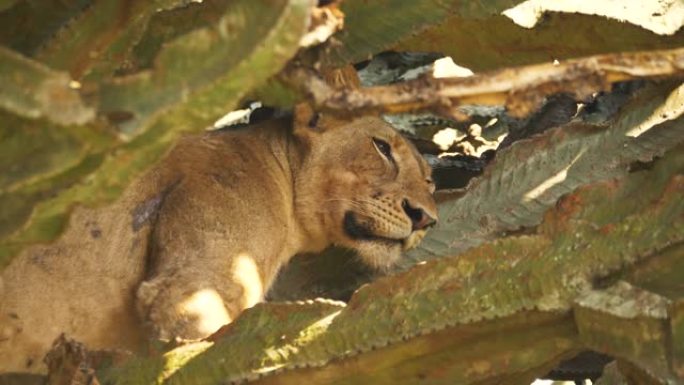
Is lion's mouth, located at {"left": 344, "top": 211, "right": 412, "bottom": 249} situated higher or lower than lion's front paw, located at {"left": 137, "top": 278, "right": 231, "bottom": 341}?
lower

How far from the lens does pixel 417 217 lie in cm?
474

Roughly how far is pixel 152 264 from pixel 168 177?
34cm

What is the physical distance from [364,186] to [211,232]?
30.5 inches

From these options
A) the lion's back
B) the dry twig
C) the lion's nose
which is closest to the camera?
the dry twig

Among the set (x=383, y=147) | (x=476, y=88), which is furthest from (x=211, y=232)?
(x=476, y=88)

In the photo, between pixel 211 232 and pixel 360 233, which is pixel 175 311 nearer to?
pixel 211 232

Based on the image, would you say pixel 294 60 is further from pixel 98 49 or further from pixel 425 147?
pixel 425 147

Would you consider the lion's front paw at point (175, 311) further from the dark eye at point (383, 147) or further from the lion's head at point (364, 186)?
the dark eye at point (383, 147)

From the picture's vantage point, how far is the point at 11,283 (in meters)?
3.80

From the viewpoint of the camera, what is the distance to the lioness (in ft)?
12.7

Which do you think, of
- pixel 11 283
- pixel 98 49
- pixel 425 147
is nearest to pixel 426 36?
pixel 425 147

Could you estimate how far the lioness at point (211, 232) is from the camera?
3875 millimetres

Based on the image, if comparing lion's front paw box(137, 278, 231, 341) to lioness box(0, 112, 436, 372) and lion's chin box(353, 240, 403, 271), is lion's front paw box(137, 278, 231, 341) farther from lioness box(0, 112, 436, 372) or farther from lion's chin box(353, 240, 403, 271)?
lion's chin box(353, 240, 403, 271)

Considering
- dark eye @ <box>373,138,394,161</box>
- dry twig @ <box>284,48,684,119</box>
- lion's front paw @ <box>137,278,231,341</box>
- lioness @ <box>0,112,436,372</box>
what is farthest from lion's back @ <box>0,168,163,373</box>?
dry twig @ <box>284,48,684,119</box>
